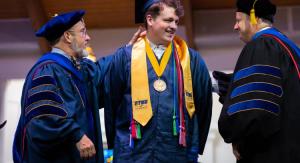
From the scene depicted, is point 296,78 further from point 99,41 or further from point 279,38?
point 99,41

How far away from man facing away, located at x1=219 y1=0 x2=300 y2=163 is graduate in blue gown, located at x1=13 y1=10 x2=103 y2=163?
34.2 inches

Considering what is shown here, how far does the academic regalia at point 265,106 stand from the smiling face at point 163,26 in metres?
0.70

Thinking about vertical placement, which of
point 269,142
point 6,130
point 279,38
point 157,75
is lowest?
point 6,130

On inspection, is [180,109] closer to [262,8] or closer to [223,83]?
[223,83]

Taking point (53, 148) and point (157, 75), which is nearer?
point (53, 148)

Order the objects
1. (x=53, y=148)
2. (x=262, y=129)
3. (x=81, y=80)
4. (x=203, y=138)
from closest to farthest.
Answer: (x=262, y=129)
(x=53, y=148)
(x=81, y=80)
(x=203, y=138)

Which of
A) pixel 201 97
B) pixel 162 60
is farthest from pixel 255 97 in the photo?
pixel 162 60

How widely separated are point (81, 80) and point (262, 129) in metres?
1.22

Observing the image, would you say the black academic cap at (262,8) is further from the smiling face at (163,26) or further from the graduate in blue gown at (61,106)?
the graduate in blue gown at (61,106)

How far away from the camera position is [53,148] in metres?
3.46

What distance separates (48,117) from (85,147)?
29 centimetres

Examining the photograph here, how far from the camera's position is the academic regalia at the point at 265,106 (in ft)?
10.7

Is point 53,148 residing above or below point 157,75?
below

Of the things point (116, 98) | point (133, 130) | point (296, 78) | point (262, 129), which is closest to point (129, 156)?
point (133, 130)
